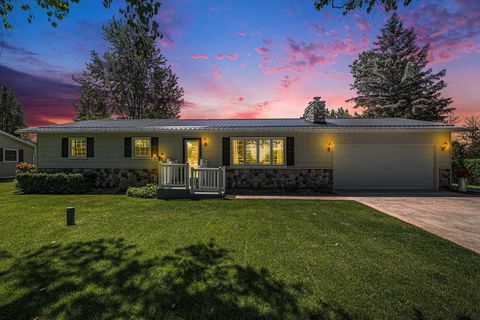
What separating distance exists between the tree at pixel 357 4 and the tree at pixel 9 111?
51.1 metres

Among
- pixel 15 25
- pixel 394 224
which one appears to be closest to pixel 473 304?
pixel 394 224

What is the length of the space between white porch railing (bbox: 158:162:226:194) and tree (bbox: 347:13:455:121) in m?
21.4

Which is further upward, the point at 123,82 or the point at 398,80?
the point at 123,82

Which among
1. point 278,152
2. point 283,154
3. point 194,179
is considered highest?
point 278,152

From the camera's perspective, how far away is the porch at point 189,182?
827cm

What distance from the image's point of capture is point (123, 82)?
80.2 feet

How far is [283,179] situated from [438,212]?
5.61 metres

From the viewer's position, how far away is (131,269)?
307 centimetres

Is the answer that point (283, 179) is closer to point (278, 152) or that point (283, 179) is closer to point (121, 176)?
point (278, 152)

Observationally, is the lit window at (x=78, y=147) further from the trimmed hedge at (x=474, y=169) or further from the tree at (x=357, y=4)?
the trimmed hedge at (x=474, y=169)

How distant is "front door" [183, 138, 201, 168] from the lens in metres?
10.6

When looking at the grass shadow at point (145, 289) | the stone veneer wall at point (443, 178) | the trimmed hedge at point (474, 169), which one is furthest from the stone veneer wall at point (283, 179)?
the trimmed hedge at point (474, 169)

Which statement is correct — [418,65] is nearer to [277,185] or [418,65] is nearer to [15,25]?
[277,185]

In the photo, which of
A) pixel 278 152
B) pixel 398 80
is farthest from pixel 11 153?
pixel 398 80
